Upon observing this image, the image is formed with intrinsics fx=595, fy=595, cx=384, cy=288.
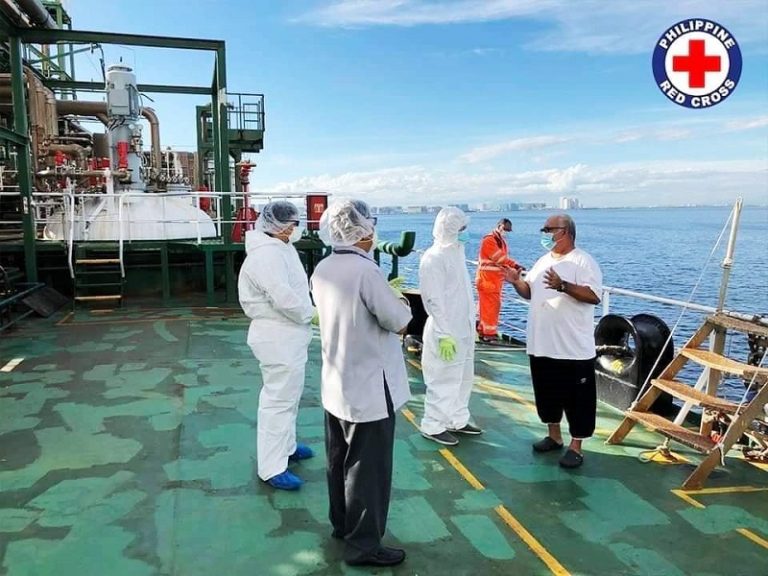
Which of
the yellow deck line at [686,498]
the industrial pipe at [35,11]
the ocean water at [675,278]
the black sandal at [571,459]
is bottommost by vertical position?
the ocean water at [675,278]

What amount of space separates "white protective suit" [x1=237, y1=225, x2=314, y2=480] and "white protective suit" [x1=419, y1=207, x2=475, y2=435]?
3.50ft

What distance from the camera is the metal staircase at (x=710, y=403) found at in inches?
134

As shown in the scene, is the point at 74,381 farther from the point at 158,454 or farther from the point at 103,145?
the point at 103,145

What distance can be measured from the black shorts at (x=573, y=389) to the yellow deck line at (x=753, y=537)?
0.99 m

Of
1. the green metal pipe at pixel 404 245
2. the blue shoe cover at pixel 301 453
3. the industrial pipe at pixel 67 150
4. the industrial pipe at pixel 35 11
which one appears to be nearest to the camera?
the blue shoe cover at pixel 301 453

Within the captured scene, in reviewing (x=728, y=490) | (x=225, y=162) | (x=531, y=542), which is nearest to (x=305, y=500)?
(x=531, y=542)

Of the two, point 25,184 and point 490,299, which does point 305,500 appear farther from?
point 25,184

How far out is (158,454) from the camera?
395 cm

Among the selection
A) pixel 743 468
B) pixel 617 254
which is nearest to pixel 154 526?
pixel 743 468

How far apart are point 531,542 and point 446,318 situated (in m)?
1.65

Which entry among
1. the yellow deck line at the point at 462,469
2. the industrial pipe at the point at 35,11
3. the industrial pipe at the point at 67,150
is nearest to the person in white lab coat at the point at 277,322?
the yellow deck line at the point at 462,469

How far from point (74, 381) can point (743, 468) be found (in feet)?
18.0

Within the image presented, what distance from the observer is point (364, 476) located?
8.64ft

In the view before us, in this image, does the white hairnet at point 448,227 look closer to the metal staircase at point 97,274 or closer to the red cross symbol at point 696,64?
the red cross symbol at point 696,64
